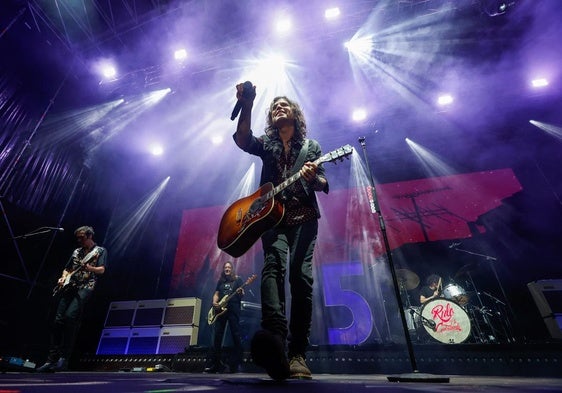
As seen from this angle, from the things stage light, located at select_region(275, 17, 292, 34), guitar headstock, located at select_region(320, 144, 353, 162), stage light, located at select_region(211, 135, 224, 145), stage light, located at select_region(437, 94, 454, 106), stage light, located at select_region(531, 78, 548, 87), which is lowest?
guitar headstock, located at select_region(320, 144, 353, 162)

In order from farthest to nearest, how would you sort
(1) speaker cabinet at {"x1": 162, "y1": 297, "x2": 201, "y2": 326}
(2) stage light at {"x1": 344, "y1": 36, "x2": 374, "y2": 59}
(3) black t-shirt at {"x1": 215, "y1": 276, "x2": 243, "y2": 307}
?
(2) stage light at {"x1": 344, "y1": 36, "x2": 374, "y2": 59}
(1) speaker cabinet at {"x1": 162, "y1": 297, "x2": 201, "y2": 326}
(3) black t-shirt at {"x1": 215, "y1": 276, "x2": 243, "y2": 307}

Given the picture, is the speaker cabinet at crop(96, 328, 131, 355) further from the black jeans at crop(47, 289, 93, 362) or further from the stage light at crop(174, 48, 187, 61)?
the stage light at crop(174, 48, 187, 61)

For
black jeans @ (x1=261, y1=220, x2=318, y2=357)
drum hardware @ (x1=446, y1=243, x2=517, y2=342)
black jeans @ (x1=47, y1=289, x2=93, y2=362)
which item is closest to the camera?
black jeans @ (x1=261, y1=220, x2=318, y2=357)

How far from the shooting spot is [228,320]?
17.8ft

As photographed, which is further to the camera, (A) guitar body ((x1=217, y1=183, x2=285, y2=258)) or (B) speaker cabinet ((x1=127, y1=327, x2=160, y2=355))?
(B) speaker cabinet ((x1=127, y1=327, x2=160, y2=355))

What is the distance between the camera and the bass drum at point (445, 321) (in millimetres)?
4805

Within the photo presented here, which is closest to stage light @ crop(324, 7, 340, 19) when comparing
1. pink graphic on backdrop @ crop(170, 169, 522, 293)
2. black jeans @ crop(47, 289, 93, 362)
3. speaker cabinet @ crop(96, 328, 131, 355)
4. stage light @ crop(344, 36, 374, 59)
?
stage light @ crop(344, 36, 374, 59)

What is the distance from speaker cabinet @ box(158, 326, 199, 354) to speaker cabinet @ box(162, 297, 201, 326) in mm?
131

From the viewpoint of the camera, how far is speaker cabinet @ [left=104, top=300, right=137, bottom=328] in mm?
6965

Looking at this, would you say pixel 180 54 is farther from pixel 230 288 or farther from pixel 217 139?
pixel 230 288

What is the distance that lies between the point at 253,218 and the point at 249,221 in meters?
0.06

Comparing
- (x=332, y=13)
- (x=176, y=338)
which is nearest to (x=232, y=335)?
(x=176, y=338)

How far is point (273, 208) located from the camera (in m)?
2.09

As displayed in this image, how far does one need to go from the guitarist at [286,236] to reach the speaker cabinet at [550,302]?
18.6ft
